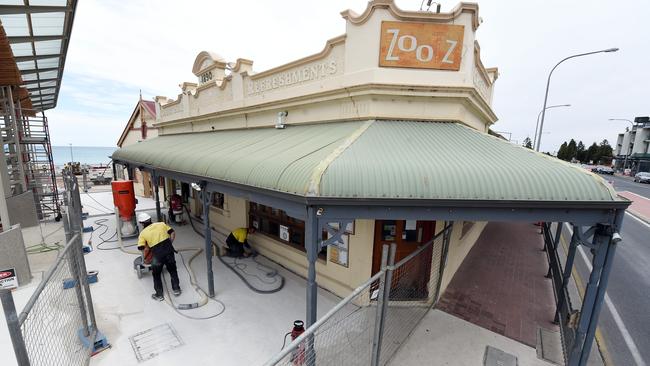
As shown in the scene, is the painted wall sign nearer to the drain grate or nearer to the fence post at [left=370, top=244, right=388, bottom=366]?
the fence post at [left=370, top=244, right=388, bottom=366]

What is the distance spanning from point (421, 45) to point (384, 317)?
179 inches

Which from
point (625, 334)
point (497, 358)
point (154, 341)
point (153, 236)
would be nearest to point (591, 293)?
point (497, 358)

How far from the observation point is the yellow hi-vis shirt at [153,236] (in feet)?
19.7

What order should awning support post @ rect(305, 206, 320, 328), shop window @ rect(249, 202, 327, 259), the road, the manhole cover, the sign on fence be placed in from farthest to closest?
shop window @ rect(249, 202, 327, 259) < the sign on fence < the road < the manhole cover < awning support post @ rect(305, 206, 320, 328)

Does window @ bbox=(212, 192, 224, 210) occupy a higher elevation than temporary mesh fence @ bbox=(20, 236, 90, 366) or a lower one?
higher

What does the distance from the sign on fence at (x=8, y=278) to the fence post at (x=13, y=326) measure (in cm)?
556

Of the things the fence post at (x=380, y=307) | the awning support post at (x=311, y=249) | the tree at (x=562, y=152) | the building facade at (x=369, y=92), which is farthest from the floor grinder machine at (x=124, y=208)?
the tree at (x=562, y=152)

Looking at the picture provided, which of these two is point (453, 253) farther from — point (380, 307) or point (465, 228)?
point (380, 307)

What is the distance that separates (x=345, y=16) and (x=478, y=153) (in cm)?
357

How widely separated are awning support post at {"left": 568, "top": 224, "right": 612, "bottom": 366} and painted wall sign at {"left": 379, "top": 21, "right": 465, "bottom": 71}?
340 centimetres

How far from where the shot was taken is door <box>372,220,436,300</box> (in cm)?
593

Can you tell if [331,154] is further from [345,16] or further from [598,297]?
[598,297]

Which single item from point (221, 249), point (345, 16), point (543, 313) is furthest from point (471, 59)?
point (221, 249)

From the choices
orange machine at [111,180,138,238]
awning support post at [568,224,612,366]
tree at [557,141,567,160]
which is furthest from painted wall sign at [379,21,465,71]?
tree at [557,141,567,160]
